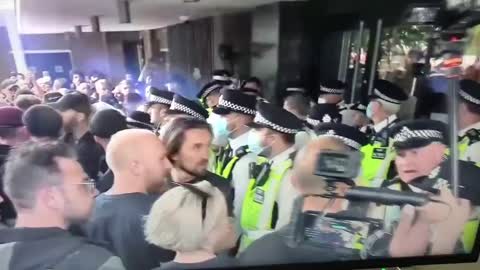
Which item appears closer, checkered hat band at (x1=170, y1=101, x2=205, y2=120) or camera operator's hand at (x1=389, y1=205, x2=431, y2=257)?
checkered hat band at (x1=170, y1=101, x2=205, y2=120)

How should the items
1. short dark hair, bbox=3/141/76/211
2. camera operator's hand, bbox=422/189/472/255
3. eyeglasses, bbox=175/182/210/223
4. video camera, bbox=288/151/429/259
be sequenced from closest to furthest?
short dark hair, bbox=3/141/76/211 < eyeglasses, bbox=175/182/210/223 < video camera, bbox=288/151/429/259 < camera operator's hand, bbox=422/189/472/255

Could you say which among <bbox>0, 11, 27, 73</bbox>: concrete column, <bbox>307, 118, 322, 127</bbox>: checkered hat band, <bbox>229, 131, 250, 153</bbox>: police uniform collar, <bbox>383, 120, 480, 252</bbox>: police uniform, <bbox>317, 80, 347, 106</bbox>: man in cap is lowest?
<bbox>383, 120, 480, 252</bbox>: police uniform

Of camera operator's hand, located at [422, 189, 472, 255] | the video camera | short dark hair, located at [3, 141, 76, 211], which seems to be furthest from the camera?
camera operator's hand, located at [422, 189, 472, 255]

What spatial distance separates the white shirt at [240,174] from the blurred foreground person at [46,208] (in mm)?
329

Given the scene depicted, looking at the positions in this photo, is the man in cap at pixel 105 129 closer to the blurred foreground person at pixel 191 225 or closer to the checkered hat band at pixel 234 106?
the blurred foreground person at pixel 191 225

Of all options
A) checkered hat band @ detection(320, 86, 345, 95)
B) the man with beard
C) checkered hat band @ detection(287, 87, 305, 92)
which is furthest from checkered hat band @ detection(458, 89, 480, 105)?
the man with beard

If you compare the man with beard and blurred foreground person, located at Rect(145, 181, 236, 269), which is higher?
the man with beard

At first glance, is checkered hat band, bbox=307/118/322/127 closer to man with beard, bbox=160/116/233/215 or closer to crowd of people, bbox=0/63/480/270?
crowd of people, bbox=0/63/480/270

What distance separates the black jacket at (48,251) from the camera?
1.15 metres

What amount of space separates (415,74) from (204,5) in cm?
56

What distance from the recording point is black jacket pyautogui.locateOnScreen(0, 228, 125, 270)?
1.15 meters

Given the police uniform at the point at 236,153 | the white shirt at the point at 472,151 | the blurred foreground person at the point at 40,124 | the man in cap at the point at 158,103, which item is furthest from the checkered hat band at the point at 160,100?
the white shirt at the point at 472,151

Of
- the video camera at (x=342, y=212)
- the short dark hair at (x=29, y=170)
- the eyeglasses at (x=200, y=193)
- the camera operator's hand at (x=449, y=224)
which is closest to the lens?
the short dark hair at (x=29, y=170)

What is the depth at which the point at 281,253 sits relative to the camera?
135 cm
